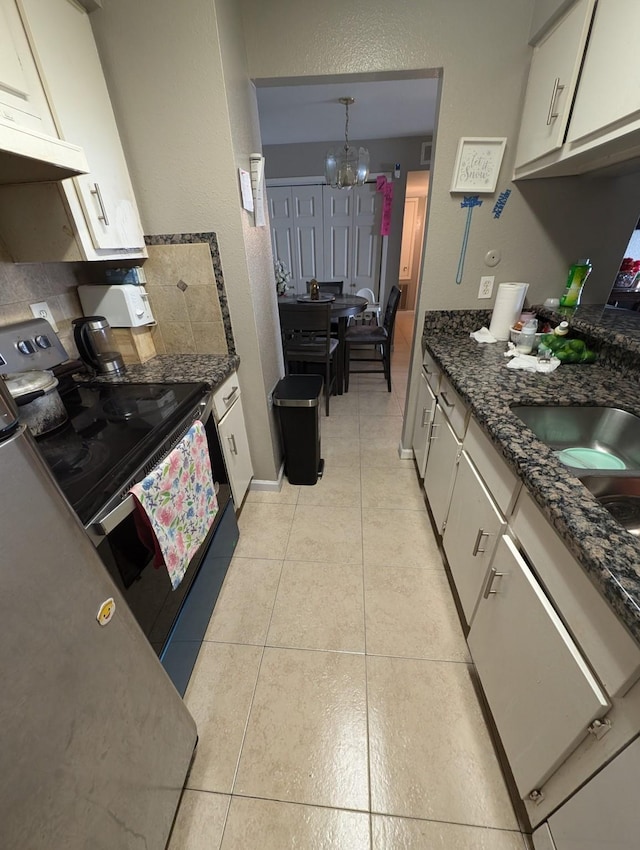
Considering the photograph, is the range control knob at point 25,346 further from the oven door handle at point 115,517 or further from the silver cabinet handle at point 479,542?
the silver cabinet handle at point 479,542

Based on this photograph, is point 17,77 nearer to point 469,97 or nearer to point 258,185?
point 258,185

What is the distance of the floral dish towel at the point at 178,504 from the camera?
0.87 meters

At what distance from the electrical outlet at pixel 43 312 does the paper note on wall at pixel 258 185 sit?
995mm

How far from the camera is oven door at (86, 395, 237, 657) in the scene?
77cm

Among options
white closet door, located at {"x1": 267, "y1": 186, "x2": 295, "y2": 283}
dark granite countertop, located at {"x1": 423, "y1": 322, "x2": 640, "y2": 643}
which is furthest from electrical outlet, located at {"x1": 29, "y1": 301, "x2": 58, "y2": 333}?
white closet door, located at {"x1": 267, "y1": 186, "x2": 295, "y2": 283}

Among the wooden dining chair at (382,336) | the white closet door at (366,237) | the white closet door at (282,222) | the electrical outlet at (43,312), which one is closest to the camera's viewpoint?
the electrical outlet at (43,312)

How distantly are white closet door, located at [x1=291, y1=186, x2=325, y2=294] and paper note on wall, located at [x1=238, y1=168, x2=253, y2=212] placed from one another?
3.50 metres

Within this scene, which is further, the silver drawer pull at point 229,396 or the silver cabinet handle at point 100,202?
the silver drawer pull at point 229,396

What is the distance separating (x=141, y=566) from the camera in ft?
2.95

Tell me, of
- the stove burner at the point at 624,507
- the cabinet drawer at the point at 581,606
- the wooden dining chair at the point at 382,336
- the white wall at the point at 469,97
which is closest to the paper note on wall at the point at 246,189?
the white wall at the point at 469,97

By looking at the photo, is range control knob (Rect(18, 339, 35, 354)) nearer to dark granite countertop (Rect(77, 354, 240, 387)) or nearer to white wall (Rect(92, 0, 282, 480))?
dark granite countertop (Rect(77, 354, 240, 387))

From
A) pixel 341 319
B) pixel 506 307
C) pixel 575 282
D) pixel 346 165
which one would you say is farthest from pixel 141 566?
pixel 346 165

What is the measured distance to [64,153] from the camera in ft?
2.89

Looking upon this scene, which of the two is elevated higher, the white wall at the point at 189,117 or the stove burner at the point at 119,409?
the white wall at the point at 189,117
